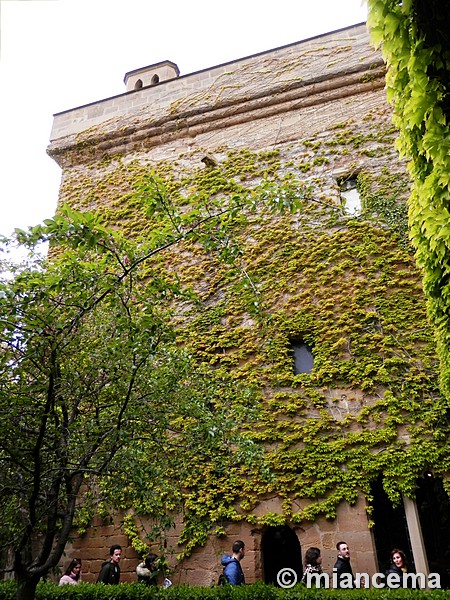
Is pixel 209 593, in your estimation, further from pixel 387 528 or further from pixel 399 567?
pixel 387 528

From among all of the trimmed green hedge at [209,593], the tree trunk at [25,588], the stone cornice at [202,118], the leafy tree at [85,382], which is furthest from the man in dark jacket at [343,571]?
the stone cornice at [202,118]

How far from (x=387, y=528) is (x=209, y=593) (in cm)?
446

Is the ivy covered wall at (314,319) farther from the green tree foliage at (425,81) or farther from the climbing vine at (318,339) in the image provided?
the green tree foliage at (425,81)

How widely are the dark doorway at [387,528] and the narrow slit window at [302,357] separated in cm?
234

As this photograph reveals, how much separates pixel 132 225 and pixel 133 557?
5.85 m

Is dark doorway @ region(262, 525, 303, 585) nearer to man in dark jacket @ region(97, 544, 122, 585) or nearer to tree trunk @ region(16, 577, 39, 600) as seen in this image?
man in dark jacket @ region(97, 544, 122, 585)

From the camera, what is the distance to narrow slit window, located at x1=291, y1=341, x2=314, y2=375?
7441mm

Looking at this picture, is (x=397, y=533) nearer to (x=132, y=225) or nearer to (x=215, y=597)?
(x=215, y=597)

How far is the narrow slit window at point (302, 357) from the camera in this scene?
7441mm

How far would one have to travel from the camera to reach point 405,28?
10.0 ft

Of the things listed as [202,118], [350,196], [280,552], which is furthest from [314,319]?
[202,118]

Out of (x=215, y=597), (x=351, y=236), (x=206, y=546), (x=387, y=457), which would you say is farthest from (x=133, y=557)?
(x=351, y=236)

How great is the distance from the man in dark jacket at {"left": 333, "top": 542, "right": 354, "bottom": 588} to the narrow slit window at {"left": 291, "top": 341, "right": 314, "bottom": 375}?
251cm

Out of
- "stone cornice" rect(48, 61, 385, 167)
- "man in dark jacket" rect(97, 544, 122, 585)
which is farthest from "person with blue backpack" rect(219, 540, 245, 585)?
"stone cornice" rect(48, 61, 385, 167)
